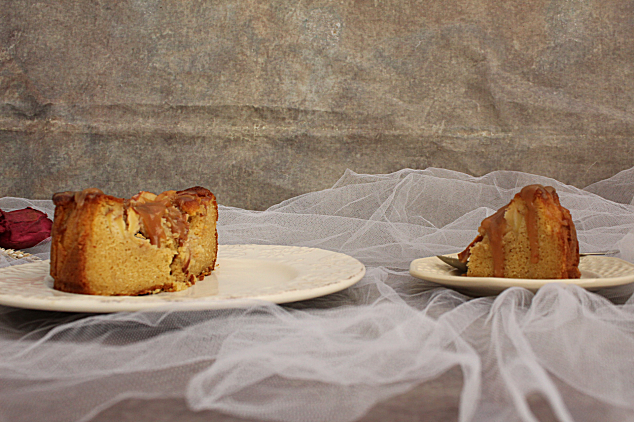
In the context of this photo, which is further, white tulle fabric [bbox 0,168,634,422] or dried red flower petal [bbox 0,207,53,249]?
dried red flower petal [bbox 0,207,53,249]

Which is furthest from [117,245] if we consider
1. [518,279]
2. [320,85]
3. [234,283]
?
[320,85]

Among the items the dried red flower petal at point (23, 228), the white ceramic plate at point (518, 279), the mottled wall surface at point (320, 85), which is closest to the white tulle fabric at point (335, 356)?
the white ceramic plate at point (518, 279)

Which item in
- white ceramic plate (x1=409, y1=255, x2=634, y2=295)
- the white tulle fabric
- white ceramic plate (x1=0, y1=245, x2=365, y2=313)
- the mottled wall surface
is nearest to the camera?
the white tulle fabric

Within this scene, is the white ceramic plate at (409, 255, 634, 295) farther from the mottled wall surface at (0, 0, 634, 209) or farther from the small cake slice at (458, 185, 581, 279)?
the mottled wall surface at (0, 0, 634, 209)

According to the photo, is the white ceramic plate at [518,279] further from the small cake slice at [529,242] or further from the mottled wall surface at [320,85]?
the mottled wall surface at [320,85]

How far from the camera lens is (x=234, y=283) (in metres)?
1.21

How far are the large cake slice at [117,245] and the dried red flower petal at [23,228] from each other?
2.32 feet

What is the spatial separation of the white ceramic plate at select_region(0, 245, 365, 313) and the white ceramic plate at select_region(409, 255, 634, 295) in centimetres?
16

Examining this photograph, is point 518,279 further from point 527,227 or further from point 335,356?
point 335,356

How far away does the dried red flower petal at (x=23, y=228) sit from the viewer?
1.71 m

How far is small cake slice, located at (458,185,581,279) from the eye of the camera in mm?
1114

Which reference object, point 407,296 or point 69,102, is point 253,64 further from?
point 407,296

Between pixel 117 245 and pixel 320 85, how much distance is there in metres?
1.47

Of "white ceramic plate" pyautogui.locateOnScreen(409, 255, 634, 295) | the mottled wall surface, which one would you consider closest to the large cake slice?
"white ceramic plate" pyautogui.locateOnScreen(409, 255, 634, 295)
